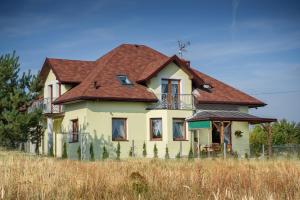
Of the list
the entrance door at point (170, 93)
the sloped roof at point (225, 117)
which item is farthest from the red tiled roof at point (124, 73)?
the entrance door at point (170, 93)

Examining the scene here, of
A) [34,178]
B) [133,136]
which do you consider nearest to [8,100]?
[133,136]

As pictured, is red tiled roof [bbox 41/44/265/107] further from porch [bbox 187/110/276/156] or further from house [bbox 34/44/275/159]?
porch [bbox 187/110/276/156]

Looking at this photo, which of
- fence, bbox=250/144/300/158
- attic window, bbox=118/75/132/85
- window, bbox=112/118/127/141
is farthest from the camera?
attic window, bbox=118/75/132/85

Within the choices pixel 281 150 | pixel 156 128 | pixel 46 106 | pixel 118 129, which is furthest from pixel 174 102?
pixel 46 106

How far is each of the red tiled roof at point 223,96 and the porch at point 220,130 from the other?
0.76m

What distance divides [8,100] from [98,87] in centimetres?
578

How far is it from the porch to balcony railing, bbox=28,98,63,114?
29.4ft

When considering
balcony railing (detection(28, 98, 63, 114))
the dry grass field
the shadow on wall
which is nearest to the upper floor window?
the shadow on wall

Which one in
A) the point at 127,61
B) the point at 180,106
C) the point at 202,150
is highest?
the point at 127,61

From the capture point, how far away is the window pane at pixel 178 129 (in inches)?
1297

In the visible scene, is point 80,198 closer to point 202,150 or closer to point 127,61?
point 202,150

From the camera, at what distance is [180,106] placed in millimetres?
33562

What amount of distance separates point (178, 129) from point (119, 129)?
393 cm

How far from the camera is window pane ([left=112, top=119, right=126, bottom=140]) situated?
104ft
